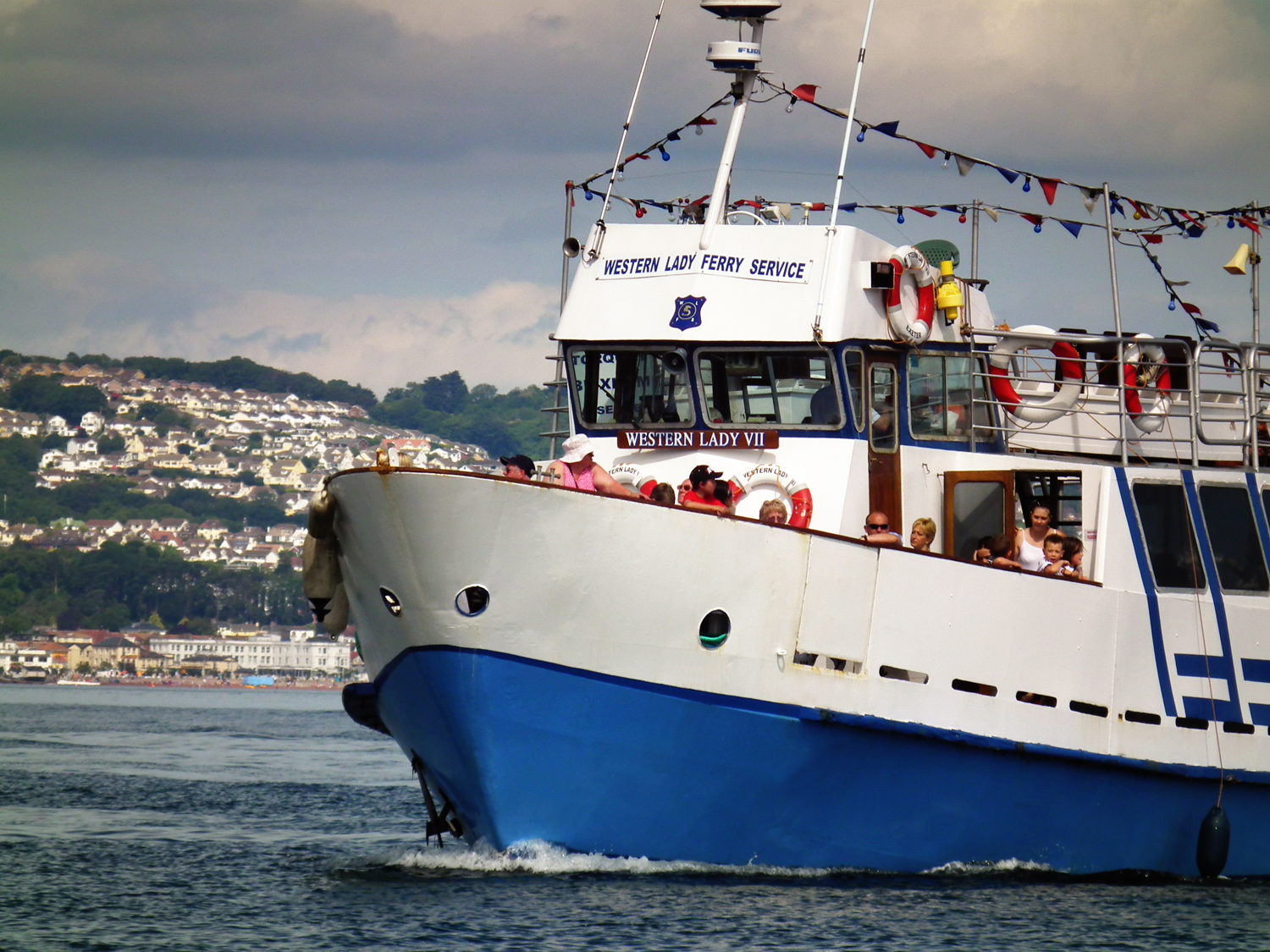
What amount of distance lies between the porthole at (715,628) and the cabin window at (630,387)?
2760 millimetres

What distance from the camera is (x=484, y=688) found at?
1380 centimetres

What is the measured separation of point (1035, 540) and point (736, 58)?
5.12m

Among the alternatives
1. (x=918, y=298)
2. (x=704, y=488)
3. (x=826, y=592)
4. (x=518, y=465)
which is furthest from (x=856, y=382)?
(x=518, y=465)

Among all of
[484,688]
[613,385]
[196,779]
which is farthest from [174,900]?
[196,779]

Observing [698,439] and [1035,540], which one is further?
[698,439]

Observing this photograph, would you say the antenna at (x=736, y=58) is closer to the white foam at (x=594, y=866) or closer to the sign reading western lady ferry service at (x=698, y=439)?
the sign reading western lady ferry service at (x=698, y=439)

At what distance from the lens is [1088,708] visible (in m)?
15.2

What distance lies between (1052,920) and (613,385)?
5.92 metres

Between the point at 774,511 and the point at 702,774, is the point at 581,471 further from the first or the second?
the point at 702,774

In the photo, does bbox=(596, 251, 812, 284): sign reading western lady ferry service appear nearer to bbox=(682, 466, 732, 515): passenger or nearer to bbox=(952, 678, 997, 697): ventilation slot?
bbox=(682, 466, 732, 515): passenger

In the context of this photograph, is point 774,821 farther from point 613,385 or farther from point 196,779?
point 196,779

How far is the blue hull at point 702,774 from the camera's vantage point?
13805 mm

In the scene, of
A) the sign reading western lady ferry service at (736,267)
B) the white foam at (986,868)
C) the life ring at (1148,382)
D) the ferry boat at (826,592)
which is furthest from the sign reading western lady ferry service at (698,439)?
the white foam at (986,868)

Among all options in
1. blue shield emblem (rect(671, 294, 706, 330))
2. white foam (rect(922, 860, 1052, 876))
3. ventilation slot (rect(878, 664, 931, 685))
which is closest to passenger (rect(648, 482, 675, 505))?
blue shield emblem (rect(671, 294, 706, 330))
